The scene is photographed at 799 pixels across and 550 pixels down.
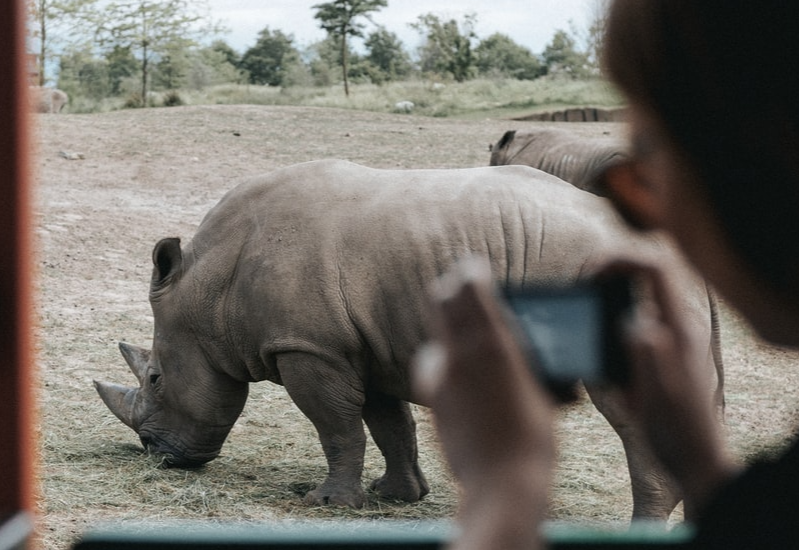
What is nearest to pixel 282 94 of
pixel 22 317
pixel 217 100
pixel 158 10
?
pixel 217 100

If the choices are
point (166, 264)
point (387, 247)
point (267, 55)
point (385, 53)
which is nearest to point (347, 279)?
point (387, 247)

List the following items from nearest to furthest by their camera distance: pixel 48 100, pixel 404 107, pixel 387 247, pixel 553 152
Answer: pixel 387 247
pixel 553 152
pixel 48 100
pixel 404 107

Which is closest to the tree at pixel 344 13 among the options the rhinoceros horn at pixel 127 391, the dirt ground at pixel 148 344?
the dirt ground at pixel 148 344

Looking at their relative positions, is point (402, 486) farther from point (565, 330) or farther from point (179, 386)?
point (565, 330)

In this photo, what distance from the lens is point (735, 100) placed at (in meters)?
0.52

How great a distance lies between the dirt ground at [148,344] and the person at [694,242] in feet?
0.33

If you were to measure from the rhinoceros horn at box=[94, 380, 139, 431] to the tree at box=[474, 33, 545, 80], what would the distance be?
24089 mm

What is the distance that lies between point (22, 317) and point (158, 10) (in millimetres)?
24252

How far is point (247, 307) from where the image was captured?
440 cm

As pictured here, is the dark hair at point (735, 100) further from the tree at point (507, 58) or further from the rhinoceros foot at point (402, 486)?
the tree at point (507, 58)

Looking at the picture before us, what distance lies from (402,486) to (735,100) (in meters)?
4.28

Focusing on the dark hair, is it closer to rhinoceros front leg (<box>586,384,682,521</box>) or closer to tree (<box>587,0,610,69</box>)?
tree (<box>587,0,610,69</box>)

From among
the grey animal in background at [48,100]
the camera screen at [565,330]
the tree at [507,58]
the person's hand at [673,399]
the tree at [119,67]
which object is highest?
the tree at [507,58]

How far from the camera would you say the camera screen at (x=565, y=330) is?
2.23 ft
